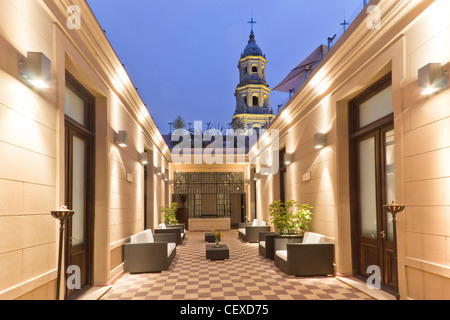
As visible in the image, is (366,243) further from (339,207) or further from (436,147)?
(436,147)

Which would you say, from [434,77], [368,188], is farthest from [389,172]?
[434,77]

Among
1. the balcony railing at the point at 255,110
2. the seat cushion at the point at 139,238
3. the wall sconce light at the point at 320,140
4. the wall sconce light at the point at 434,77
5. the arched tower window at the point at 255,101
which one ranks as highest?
the arched tower window at the point at 255,101

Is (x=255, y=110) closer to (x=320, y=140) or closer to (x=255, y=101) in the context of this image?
(x=255, y=101)

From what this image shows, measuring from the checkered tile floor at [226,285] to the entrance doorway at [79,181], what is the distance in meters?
0.56

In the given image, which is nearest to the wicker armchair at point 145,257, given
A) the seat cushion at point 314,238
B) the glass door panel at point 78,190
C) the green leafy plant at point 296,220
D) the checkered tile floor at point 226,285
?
the checkered tile floor at point 226,285

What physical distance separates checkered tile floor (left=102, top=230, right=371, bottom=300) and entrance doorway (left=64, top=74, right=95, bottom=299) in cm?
56

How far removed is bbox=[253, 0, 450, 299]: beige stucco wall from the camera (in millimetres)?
3088

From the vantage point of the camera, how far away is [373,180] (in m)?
5.00

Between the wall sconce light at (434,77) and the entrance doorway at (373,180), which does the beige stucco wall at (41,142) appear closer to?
the wall sconce light at (434,77)

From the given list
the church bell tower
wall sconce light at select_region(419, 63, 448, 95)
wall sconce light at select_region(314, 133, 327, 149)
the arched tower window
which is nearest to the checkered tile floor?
wall sconce light at select_region(314, 133, 327, 149)

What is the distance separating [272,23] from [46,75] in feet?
465

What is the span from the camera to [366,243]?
5105mm

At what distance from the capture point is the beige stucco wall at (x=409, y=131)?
3088 mm

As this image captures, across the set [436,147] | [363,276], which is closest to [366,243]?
[363,276]
